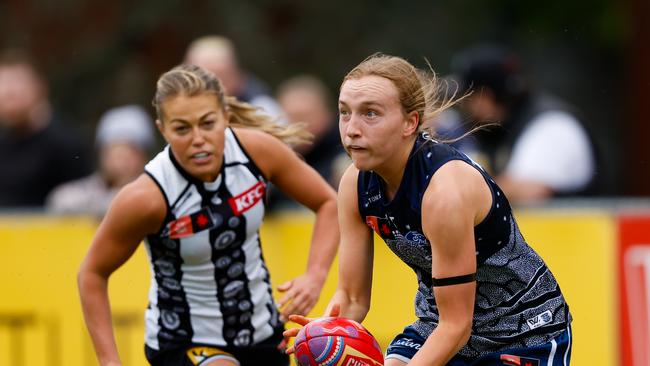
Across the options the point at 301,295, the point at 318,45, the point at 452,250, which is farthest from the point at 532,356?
the point at 318,45

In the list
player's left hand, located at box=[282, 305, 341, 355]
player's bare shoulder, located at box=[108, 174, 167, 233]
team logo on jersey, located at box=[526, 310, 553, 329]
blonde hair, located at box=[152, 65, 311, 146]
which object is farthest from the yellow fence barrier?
player's left hand, located at box=[282, 305, 341, 355]

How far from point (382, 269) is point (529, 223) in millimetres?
1074

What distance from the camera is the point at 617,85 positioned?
15.9 metres

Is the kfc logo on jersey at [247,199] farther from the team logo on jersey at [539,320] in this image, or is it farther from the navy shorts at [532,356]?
the team logo on jersey at [539,320]

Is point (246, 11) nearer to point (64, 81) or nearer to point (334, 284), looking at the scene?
point (64, 81)

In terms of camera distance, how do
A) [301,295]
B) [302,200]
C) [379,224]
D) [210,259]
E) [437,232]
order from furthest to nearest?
[302,200] → [301,295] → [210,259] → [379,224] → [437,232]

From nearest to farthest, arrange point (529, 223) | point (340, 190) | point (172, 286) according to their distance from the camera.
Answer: point (340, 190)
point (172, 286)
point (529, 223)

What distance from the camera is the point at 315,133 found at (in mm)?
10203

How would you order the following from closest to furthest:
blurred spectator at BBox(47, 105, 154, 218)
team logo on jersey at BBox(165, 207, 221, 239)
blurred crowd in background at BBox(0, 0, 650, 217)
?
team logo on jersey at BBox(165, 207, 221, 239) < blurred spectator at BBox(47, 105, 154, 218) < blurred crowd in background at BBox(0, 0, 650, 217)

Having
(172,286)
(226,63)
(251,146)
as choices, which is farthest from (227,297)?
(226,63)

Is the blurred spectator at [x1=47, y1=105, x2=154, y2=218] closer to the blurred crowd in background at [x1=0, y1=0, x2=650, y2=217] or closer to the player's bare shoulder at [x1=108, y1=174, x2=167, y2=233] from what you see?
the player's bare shoulder at [x1=108, y1=174, x2=167, y2=233]

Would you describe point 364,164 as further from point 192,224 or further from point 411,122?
point 192,224

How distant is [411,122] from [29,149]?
5763 millimetres

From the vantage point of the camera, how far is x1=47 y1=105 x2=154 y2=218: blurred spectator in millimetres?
9719
